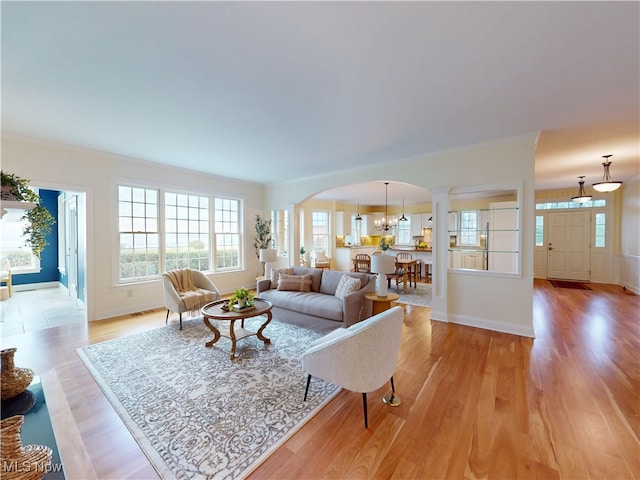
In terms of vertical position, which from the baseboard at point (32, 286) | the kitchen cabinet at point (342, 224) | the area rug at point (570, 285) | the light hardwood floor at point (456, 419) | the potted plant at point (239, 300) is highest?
the kitchen cabinet at point (342, 224)

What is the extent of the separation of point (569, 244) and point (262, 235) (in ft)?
30.4

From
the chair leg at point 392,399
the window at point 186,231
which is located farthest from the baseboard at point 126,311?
the chair leg at point 392,399

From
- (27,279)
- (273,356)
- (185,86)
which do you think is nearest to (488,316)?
(273,356)

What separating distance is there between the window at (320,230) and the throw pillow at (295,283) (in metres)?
4.79

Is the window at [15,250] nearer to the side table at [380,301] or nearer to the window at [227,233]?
the window at [227,233]

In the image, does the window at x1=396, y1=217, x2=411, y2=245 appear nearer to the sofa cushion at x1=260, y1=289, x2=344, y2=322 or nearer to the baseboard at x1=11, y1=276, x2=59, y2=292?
the sofa cushion at x1=260, y1=289, x2=344, y2=322

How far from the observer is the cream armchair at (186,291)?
4066 millimetres

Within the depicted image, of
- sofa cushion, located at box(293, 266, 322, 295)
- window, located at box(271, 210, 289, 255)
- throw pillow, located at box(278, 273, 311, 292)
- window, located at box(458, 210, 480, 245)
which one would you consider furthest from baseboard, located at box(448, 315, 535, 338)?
window, located at box(271, 210, 289, 255)

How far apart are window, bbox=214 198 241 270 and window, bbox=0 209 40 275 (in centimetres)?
405

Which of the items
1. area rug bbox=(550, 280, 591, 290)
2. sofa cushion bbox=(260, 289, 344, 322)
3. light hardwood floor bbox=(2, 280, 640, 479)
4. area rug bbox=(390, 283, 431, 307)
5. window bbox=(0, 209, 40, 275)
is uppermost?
window bbox=(0, 209, 40, 275)

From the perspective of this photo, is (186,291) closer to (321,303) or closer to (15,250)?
(321,303)

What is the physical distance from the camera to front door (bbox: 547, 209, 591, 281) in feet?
25.5

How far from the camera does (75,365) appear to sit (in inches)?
116

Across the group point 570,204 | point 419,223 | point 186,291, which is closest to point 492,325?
point 186,291
